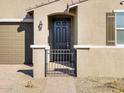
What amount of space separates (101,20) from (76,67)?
2.60 metres

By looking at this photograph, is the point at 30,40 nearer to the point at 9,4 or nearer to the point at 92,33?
the point at 9,4

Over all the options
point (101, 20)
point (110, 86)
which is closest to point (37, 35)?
point (101, 20)

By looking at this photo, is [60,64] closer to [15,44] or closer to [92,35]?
[92,35]

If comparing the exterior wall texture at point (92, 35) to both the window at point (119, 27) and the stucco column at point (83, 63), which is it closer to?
the stucco column at point (83, 63)

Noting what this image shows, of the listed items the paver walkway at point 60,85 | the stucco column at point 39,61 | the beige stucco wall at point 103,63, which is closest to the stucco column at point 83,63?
the beige stucco wall at point 103,63

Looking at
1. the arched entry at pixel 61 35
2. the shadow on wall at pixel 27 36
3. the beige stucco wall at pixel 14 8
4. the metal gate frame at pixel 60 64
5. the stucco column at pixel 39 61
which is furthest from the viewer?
the shadow on wall at pixel 27 36

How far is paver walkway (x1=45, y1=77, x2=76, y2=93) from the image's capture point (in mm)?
13762

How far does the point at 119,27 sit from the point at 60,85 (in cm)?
467

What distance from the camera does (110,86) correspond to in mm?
14422

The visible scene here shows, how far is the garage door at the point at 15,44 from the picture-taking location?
74.1ft

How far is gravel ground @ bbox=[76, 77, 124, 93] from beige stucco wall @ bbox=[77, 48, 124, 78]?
40cm

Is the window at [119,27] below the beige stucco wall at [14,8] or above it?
below

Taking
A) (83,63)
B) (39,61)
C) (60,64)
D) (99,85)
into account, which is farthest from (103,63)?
(60,64)

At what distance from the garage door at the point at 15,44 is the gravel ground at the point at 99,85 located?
23.0 ft
